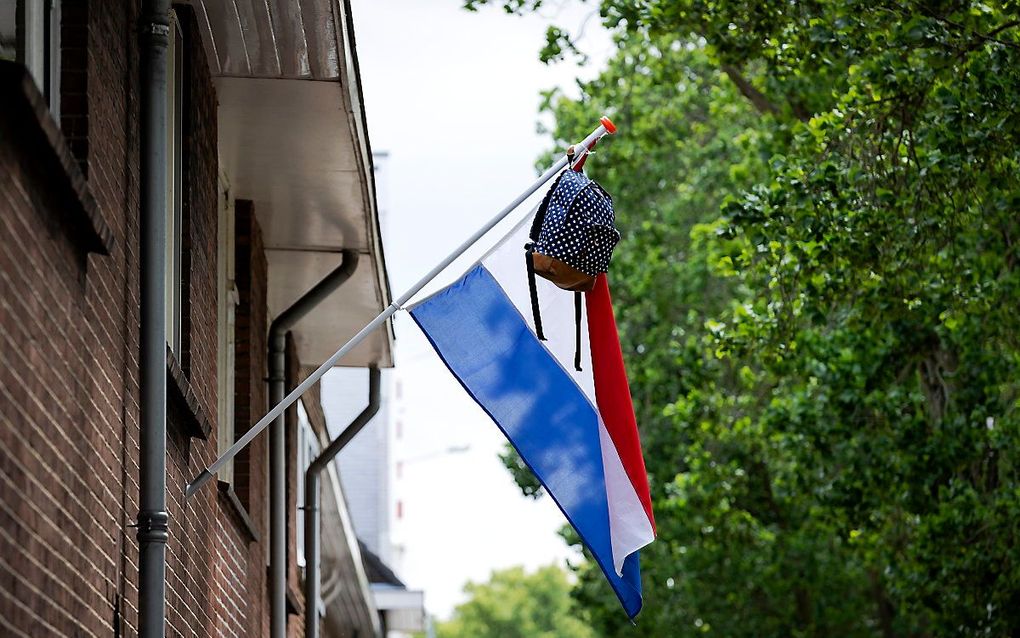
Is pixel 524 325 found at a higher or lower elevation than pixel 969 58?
lower

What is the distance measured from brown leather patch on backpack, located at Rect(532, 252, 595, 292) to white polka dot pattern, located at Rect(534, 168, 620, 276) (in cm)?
3

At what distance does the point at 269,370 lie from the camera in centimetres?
1166

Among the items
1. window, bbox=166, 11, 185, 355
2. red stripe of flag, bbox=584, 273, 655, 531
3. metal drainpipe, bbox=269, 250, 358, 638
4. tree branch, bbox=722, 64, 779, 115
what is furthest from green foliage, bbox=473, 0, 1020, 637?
window, bbox=166, 11, 185, 355

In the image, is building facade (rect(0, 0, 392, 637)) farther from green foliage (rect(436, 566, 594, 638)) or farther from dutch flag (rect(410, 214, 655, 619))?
green foliage (rect(436, 566, 594, 638))

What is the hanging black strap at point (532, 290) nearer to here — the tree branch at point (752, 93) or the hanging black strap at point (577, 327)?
the hanging black strap at point (577, 327)

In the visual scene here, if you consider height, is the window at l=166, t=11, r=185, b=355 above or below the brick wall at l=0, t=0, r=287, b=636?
above

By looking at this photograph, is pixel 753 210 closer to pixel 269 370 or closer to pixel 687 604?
pixel 269 370

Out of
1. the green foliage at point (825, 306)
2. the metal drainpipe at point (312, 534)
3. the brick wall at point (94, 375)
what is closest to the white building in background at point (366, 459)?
the green foliage at point (825, 306)

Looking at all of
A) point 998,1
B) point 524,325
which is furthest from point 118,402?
point 998,1

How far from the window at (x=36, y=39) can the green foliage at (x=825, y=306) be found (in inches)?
300

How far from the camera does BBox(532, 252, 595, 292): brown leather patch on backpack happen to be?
7.77 meters

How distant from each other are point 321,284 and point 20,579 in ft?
22.6

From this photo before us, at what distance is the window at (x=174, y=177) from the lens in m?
7.56

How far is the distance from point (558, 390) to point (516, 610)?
398 feet
